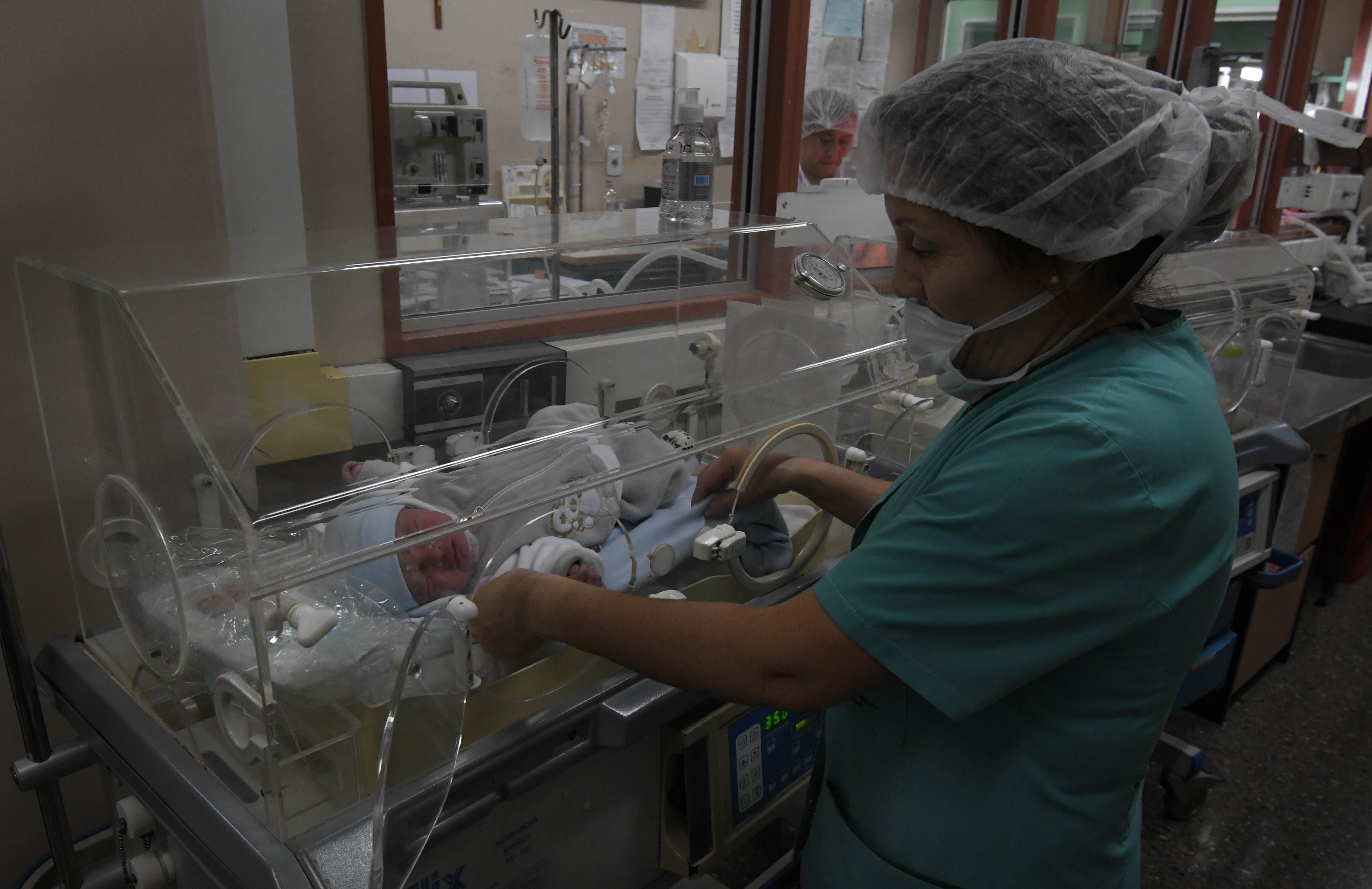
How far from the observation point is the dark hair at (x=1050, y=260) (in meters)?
0.85

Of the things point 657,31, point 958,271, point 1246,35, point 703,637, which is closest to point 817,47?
point 657,31

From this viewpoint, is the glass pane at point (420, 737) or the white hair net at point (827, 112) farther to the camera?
the white hair net at point (827, 112)

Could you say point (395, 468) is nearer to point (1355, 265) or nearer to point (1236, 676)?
point (1236, 676)

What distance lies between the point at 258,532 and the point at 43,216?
70 centimetres

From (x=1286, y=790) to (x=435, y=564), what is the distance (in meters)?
2.25

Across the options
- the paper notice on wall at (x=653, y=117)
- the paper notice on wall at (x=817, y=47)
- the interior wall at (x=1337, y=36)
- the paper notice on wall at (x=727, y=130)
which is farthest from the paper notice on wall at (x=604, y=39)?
the interior wall at (x=1337, y=36)

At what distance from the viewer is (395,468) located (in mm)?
1188

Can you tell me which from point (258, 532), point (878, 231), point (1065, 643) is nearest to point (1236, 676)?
point (878, 231)

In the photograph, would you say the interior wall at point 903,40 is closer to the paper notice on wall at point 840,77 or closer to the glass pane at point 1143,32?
the paper notice on wall at point 840,77

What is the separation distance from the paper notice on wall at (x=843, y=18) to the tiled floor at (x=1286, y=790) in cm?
265

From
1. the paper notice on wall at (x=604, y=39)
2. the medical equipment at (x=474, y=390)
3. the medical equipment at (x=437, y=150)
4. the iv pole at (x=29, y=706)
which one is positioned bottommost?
the iv pole at (x=29, y=706)

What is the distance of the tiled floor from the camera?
202 cm

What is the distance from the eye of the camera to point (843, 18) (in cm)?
353

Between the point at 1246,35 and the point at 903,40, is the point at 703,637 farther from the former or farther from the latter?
the point at 1246,35
